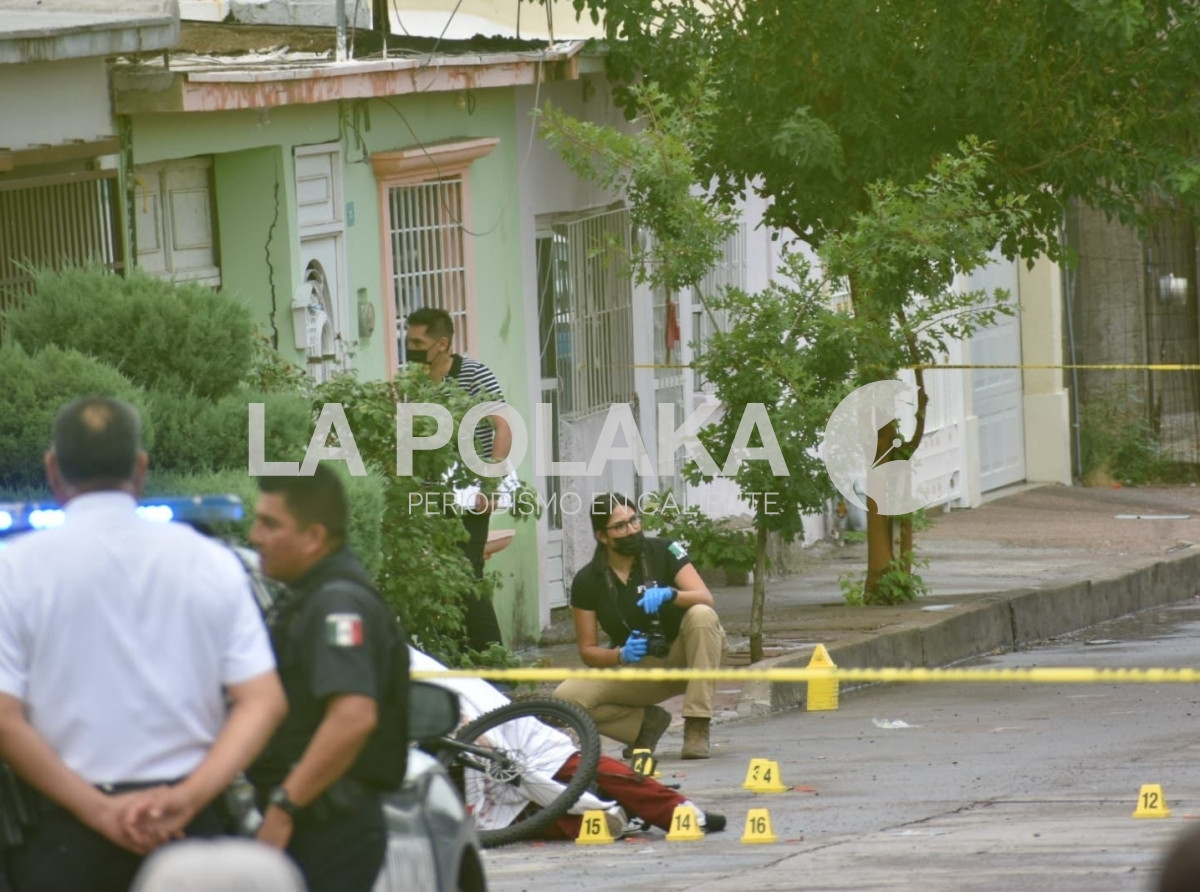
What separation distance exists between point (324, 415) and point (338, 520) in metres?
6.04

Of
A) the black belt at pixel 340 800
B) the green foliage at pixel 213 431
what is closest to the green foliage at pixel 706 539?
the green foliage at pixel 213 431

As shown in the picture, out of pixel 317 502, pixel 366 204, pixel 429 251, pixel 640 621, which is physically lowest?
pixel 640 621

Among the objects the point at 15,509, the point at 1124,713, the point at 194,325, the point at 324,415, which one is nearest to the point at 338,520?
the point at 15,509

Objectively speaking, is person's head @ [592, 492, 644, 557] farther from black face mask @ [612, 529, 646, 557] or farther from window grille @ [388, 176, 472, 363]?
window grille @ [388, 176, 472, 363]

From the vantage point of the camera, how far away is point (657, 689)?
428 inches

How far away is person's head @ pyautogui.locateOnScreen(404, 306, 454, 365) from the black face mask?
189 centimetres

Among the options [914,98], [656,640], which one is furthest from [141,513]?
[914,98]

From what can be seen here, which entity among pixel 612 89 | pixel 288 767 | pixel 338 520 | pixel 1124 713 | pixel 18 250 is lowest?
pixel 1124 713

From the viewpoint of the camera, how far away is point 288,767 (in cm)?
541

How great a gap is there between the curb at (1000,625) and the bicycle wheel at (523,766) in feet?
13.2

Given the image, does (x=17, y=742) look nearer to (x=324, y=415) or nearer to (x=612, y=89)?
(x=324, y=415)

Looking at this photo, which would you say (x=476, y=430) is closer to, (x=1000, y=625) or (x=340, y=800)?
(x=1000, y=625)

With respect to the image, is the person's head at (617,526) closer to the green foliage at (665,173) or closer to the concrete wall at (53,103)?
the concrete wall at (53,103)

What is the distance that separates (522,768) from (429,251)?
641 cm
